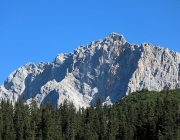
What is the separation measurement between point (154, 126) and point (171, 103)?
10.9 m

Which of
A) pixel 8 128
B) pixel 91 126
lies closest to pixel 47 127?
pixel 8 128

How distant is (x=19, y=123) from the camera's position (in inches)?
5920

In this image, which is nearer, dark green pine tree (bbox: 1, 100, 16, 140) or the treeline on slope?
the treeline on slope

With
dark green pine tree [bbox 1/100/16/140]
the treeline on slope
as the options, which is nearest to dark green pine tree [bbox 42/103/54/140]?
the treeline on slope

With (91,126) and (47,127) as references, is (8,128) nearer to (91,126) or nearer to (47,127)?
(47,127)

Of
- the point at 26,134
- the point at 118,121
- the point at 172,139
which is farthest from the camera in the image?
the point at 118,121

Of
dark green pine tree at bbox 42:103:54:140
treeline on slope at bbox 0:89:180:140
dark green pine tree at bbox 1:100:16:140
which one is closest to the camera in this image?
treeline on slope at bbox 0:89:180:140

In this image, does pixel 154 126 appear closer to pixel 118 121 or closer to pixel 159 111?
pixel 159 111

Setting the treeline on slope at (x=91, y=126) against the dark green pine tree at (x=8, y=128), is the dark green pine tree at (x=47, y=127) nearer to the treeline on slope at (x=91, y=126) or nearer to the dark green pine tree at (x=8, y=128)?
the treeline on slope at (x=91, y=126)

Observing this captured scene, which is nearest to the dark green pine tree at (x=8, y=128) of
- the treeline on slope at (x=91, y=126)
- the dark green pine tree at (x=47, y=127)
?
the treeline on slope at (x=91, y=126)

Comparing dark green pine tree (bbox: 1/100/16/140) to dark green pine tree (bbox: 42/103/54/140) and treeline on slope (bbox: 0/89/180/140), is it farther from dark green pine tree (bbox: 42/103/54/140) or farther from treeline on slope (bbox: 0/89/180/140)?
dark green pine tree (bbox: 42/103/54/140)

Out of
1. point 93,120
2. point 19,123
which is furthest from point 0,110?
point 93,120

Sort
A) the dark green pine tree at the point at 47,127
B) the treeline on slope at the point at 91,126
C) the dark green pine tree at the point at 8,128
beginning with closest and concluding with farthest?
the treeline on slope at the point at 91,126, the dark green pine tree at the point at 8,128, the dark green pine tree at the point at 47,127

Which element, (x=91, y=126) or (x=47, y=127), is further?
(x=91, y=126)
